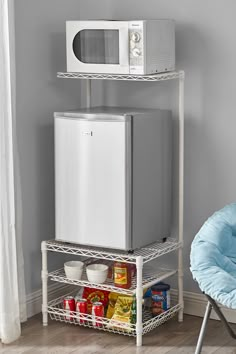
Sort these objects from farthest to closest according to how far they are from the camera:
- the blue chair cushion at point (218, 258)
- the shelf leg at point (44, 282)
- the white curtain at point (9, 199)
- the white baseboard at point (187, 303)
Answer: the white baseboard at point (187, 303) → the shelf leg at point (44, 282) → the white curtain at point (9, 199) → the blue chair cushion at point (218, 258)

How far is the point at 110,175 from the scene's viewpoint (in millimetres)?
3676

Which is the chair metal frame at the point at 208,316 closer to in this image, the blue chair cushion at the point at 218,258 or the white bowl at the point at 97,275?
the blue chair cushion at the point at 218,258

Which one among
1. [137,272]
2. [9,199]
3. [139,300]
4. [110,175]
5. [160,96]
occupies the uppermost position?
[160,96]

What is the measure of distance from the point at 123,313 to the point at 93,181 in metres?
0.64

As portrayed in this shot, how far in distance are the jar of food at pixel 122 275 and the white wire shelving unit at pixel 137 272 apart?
0.03 meters

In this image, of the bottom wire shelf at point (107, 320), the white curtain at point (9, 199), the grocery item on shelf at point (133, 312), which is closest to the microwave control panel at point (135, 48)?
the white curtain at point (9, 199)

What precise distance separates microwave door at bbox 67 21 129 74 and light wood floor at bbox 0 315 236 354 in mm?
1252

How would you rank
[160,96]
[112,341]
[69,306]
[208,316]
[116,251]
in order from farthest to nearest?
[160,96], [69,306], [116,251], [112,341], [208,316]

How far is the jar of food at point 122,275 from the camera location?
3.75 m

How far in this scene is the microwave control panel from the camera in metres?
3.59

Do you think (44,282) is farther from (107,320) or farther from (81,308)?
(107,320)

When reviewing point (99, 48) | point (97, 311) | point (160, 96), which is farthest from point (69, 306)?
point (99, 48)

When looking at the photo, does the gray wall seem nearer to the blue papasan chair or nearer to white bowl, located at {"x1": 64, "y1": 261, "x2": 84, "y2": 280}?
white bowl, located at {"x1": 64, "y1": 261, "x2": 84, "y2": 280}

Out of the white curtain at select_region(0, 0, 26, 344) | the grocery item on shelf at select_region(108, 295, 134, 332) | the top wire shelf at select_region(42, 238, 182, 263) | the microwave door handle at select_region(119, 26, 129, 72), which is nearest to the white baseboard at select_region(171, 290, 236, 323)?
the top wire shelf at select_region(42, 238, 182, 263)
